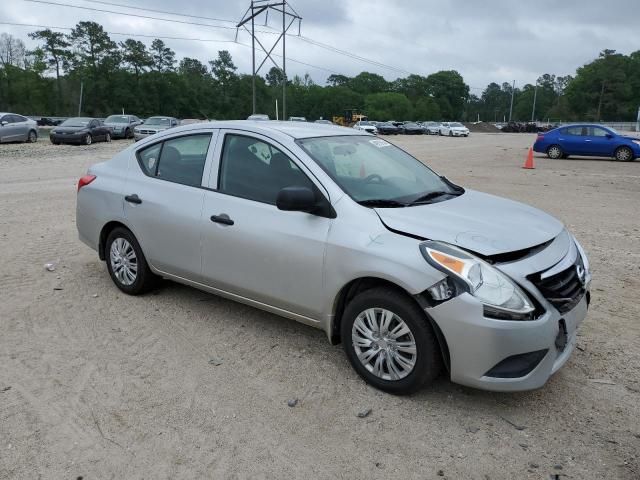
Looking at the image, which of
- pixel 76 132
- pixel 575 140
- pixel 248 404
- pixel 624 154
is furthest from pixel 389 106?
pixel 248 404

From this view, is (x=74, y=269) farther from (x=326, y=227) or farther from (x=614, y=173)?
(x=614, y=173)

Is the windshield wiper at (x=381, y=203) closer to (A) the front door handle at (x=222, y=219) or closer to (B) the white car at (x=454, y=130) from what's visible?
(A) the front door handle at (x=222, y=219)

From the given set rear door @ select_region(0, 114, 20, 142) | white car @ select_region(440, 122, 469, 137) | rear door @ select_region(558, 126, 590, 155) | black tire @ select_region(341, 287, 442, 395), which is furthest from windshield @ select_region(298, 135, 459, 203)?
white car @ select_region(440, 122, 469, 137)

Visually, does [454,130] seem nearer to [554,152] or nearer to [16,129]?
[554,152]

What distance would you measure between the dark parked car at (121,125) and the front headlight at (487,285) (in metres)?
30.6

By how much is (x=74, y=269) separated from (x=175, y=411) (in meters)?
3.38

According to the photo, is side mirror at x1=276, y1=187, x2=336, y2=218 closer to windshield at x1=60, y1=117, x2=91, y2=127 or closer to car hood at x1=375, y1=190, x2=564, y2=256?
car hood at x1=375, y1=190, x2=564, y2=256

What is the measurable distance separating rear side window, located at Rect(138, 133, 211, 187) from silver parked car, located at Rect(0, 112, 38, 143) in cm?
2384

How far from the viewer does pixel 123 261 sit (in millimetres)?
5234

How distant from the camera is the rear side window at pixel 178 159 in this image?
4629 millimetres

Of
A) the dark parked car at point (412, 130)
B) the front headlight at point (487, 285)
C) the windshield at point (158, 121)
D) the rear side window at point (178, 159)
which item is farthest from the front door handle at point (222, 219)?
the dark parked car at point (412, 130)

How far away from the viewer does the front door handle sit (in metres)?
4.20

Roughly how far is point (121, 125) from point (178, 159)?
1137 inches

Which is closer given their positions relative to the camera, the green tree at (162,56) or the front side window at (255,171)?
the front side window at (255,171)
